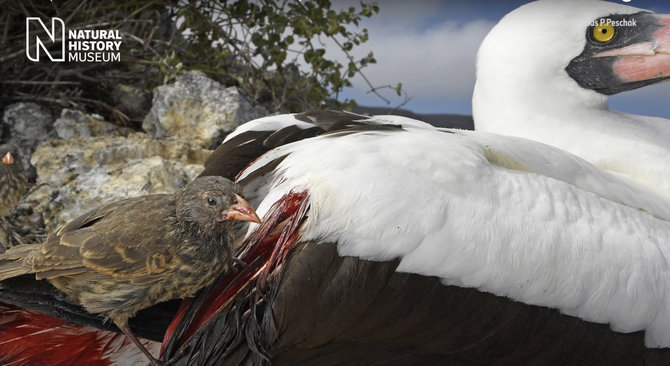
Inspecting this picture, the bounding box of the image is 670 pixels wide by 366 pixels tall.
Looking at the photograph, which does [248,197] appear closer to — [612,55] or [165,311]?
[165,311]

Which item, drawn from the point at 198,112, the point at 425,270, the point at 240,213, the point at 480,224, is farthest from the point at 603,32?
the point at 198,112

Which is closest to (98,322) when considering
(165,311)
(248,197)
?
(165,311)

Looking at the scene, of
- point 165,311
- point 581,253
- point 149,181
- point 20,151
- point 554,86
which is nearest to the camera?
point 581,253

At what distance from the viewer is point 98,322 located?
5.63ft

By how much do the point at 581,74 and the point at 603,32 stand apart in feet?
0.51

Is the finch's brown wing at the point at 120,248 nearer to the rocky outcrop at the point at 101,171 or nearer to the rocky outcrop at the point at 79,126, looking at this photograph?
the rocky outcrop at the point at 101,171

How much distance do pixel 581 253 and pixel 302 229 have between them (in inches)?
25.9

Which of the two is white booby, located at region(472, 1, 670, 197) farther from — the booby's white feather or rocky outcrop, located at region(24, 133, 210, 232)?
rocky outcrop, located at region(24, 133, 210, 232)

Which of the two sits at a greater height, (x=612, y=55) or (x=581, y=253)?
(x=612, y=55)

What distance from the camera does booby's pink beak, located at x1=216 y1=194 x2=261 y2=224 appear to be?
156 cm

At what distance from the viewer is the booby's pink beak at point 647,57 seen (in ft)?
7.66

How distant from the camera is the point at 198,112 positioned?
3.41 m

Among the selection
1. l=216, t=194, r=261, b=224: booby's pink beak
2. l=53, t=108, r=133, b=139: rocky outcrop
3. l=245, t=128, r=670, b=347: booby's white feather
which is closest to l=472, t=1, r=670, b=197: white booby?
l=245, t=128, r=670, b=347: booby's white feather

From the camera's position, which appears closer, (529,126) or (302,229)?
(302,229)
